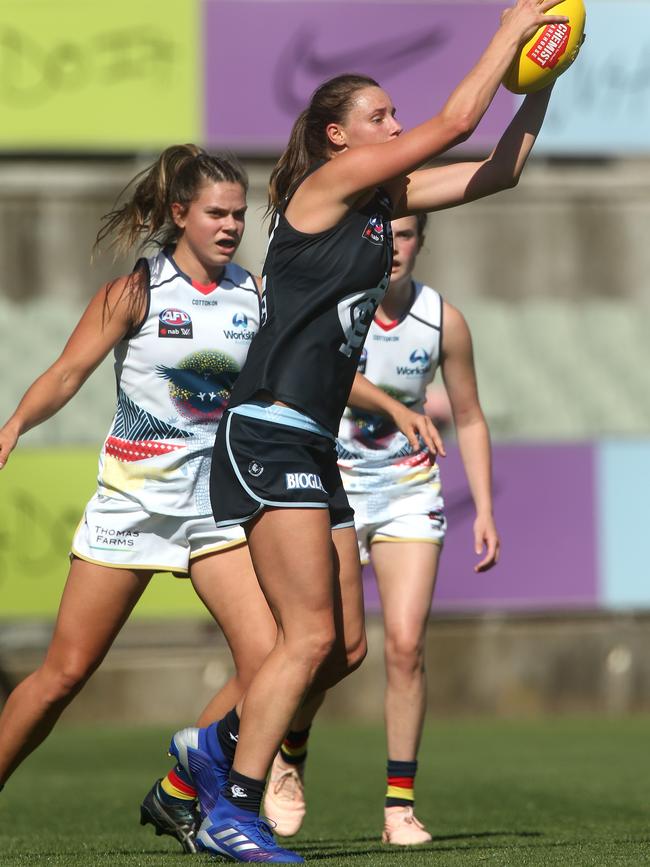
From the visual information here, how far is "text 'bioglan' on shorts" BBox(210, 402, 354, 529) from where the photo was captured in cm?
464

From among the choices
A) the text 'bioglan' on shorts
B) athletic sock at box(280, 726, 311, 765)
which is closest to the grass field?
athletic sock at box(280, 726, 311, 765)

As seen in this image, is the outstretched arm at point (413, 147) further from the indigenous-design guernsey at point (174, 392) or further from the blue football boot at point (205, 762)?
the blue football boot at point (205, 762)

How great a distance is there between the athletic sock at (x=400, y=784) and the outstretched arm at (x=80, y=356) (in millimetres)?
1875

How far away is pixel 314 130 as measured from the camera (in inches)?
199

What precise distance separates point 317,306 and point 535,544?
869 centimetres

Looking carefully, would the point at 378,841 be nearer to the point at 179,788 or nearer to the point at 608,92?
the point at 179,788

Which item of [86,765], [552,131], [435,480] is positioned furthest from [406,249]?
[552,131]

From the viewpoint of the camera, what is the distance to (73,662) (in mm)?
5492

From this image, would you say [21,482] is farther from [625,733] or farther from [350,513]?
[350,513]

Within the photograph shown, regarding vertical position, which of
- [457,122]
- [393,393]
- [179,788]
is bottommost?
[179,788]

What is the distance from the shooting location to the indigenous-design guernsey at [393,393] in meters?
6.65

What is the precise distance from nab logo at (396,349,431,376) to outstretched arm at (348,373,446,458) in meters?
0.52

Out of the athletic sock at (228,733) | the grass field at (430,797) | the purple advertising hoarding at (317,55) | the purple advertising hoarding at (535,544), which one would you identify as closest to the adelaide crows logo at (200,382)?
the athletic sock at (228,733)

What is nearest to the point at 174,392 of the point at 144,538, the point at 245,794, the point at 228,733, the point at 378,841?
the point at 144,538
